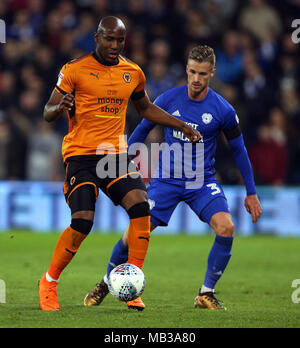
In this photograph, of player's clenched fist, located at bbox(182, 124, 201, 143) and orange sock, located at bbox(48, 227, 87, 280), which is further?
player's clenched fist, located at bbox(182, 124, 201, 143)

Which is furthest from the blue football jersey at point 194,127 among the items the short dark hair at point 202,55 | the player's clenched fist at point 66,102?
the player's clenched fist at point 66,102

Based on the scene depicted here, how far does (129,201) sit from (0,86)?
31.7 ft

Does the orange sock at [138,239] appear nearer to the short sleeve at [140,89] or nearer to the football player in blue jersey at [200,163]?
the football player in blue jersey at [200,163]

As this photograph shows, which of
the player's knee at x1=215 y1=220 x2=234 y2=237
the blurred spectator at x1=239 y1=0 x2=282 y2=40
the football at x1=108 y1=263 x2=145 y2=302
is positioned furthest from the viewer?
the blurred spectator at x1=239 y1=0 x2=282 y2=40

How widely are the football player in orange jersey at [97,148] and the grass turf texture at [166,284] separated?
0.46 m

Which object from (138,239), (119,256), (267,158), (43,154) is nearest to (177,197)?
(119,256)

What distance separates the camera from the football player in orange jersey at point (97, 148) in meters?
6.47

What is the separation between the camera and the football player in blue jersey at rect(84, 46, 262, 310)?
23.6 feet

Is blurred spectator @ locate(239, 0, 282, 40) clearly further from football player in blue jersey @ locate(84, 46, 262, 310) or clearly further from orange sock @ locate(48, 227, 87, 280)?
orange sock @ locate(48, 227, 87, 280)

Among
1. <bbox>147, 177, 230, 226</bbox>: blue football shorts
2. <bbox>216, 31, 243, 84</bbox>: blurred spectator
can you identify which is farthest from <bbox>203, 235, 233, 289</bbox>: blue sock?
<bbox>216, 31, 243, 84</bbox>: blurred spectator

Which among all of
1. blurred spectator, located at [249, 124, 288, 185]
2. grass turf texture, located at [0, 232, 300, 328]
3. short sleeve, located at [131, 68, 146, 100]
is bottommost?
grass turf texture, located at [0, 232, 300, 328]
